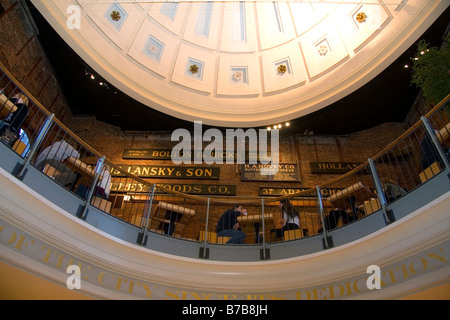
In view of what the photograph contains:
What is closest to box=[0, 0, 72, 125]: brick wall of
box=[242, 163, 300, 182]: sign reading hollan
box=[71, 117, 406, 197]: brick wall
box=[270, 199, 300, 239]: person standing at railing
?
box=[71, 117, 406, 197]: brick wall

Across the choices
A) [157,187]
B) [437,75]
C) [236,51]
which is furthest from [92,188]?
[236,51]

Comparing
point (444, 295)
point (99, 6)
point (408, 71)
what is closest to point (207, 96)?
point (99, 6)

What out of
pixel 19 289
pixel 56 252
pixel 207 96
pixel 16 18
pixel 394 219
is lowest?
pixel 19 289

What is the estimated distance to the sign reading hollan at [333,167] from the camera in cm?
1207

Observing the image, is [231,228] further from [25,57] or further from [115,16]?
[115,16]

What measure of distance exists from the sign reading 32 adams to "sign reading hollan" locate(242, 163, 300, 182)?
104 cm

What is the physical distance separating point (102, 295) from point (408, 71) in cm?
1055

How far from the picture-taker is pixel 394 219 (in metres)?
5.25

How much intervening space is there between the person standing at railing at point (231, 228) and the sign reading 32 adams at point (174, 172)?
441cm

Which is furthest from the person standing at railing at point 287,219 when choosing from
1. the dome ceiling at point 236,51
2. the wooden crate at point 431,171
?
the dome ceiling at point 236,51

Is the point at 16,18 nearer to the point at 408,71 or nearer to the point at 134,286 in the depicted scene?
the point at 134,286

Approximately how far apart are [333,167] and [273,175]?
7.12 feet

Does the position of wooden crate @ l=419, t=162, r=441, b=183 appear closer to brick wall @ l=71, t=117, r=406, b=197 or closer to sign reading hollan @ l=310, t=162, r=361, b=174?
brick wall @ l=71, t=117, r=406, b=197

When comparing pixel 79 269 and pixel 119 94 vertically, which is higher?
pixel 119 94
